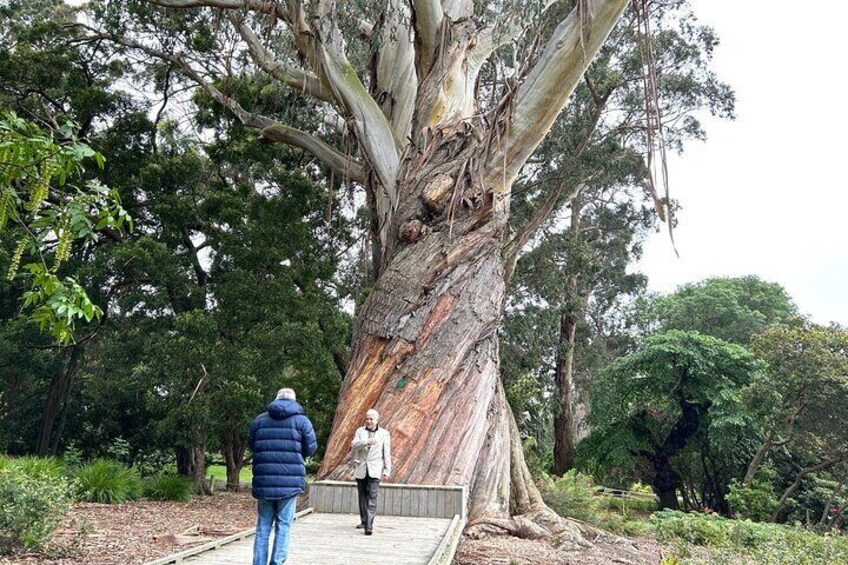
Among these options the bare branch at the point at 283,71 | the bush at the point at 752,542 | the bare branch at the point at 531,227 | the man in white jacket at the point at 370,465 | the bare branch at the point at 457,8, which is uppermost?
the bare branch at the point at 457,8

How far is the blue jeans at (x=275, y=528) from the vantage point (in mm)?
3860

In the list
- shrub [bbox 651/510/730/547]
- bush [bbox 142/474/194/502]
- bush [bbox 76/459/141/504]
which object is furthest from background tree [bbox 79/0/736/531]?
bush [bbox 142/474/194/502]

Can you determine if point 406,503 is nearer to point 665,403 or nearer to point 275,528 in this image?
point 275,528

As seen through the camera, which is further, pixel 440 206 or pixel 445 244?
pixel 440 206

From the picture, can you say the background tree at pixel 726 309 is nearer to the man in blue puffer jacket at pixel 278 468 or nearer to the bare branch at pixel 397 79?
the bare branch at pixel 397 79

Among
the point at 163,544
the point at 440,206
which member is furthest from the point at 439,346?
the point at 163,544

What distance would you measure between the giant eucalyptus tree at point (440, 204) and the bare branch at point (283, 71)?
0.02 m

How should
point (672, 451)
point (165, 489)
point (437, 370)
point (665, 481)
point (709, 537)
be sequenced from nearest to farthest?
point (437, 370) < point (709, 537) < point (165, 489) < point (672, 451) < point (665, 481)

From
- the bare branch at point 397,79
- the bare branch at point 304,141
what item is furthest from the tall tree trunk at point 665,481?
the bare branch at point 397,79

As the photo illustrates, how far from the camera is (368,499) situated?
513 centimetres

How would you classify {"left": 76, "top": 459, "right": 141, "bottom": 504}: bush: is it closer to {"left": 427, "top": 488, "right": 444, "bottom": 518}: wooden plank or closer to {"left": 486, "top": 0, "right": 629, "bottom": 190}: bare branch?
{"left": 427, "top": 488, "right": 444, "bottom": 518}: wooden plank

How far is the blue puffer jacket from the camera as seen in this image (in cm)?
399

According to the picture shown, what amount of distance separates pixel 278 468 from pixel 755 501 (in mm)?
14735

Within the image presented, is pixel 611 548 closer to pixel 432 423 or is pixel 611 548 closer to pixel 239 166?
pixel 432 423
